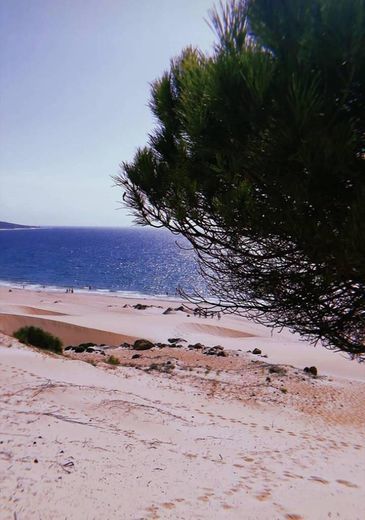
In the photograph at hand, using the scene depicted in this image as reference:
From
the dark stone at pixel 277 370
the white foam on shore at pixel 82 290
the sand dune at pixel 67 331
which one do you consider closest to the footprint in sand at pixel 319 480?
the dark stone at pixel 277 370

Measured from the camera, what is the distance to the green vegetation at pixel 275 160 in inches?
116

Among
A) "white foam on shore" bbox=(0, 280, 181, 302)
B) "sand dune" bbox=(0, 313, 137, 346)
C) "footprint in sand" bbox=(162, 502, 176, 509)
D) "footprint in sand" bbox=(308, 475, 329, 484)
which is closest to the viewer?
"footprint in sand" bbox=(162, 502, 176, 509)

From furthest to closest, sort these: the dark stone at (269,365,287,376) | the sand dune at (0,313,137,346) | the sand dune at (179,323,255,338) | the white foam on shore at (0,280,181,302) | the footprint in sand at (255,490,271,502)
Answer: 1. the white foam on shore at (0,280,181,302)
2. the sand dune at (179,323,255,338)
3. the sand dune at (0,313,137,346)
4. the dark stone at (269,365,287,376)
5. the footprint in sand at (255,490,271,502)

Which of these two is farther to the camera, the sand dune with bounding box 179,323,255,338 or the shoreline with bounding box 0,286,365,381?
the sand dune with bounding box 179,323,255,338

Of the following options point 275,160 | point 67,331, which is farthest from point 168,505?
point 67,331

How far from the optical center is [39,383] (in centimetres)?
834

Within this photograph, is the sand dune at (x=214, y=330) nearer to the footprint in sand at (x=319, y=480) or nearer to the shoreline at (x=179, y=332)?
the shoreline at (x=179, y=332)

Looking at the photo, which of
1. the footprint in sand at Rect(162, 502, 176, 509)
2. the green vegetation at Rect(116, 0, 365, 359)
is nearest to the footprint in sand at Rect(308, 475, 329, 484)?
the green vegetation at Rect(116, 0, 365, 359)

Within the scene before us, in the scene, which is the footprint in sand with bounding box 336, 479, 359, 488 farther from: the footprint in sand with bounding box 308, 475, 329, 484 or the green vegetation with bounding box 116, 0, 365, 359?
the green vegetation with bounding box 116, 0, 365, 359

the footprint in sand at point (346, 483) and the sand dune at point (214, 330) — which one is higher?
the footprint in sand at point (346, 483)

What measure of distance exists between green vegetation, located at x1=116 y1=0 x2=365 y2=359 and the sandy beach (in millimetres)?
2200

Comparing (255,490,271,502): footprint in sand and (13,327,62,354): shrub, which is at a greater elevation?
(255,490,271,502): footprint in sand

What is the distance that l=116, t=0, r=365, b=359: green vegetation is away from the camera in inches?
116

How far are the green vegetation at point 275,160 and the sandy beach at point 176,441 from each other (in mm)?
2200
